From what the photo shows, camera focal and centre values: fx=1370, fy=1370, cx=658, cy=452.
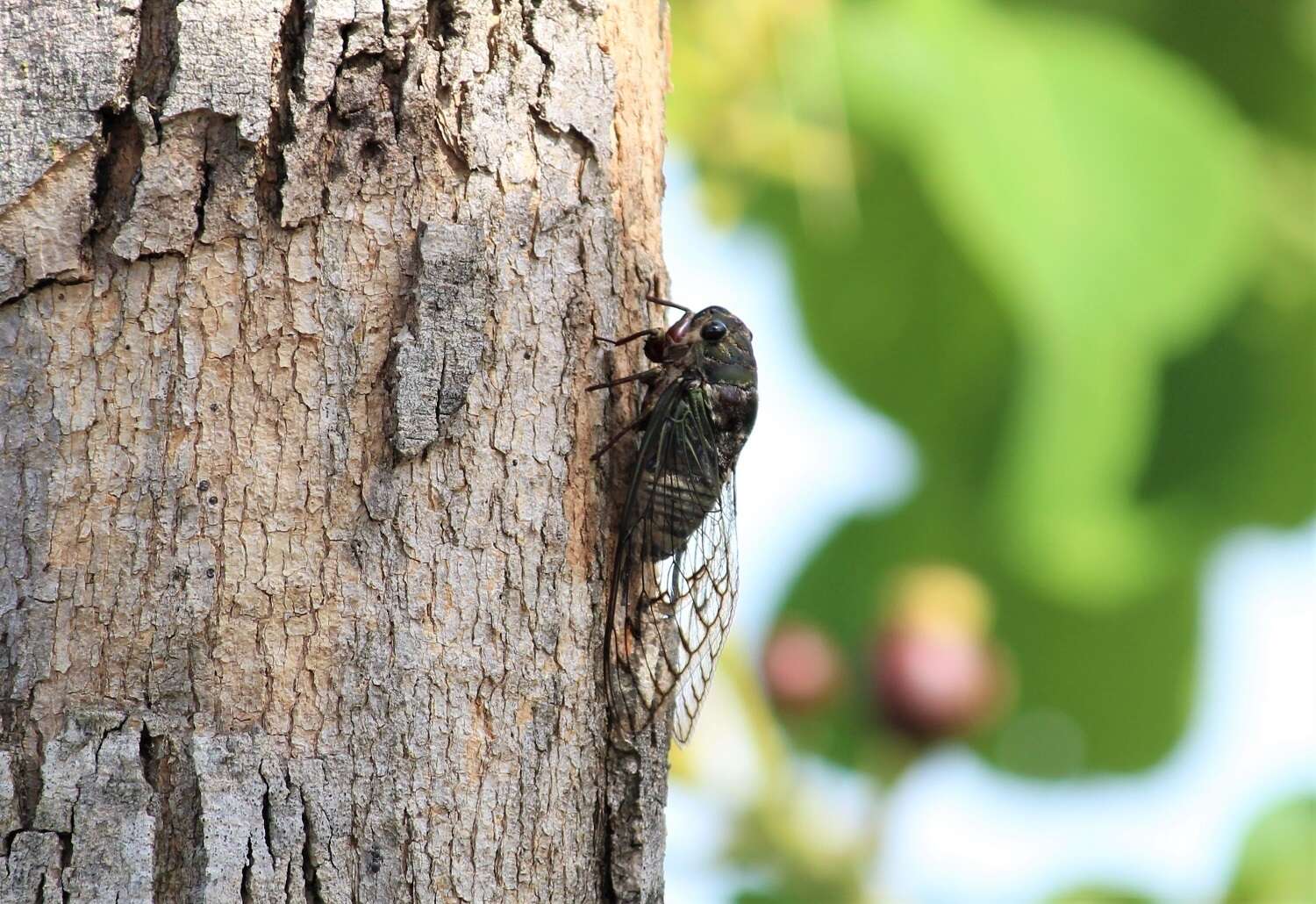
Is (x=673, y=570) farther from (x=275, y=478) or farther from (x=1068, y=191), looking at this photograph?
(x=1068, y=191)

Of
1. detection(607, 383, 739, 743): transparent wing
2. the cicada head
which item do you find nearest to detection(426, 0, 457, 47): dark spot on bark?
detection(607, 383, 739, 743): transparent wing

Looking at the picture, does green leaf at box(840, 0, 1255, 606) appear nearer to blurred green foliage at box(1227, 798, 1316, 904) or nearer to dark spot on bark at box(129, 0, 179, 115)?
blurred green foliage at box(1227, 798, 1316, 904)

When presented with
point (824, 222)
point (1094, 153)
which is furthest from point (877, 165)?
point (1094, 153)

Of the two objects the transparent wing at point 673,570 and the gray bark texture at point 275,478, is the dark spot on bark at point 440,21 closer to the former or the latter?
the gray bark texture at point 275,478

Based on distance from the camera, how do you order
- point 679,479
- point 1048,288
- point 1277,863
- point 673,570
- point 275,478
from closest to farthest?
point 275,478, point 673,570, point 679,479, point 1048,288, point 1277,863

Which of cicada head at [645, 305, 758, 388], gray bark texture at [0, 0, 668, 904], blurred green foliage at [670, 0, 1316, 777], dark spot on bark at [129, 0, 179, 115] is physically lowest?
gray bark texture at [0, 0, 668, 904]

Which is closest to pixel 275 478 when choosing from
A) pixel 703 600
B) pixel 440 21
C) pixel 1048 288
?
pixel 440 21
